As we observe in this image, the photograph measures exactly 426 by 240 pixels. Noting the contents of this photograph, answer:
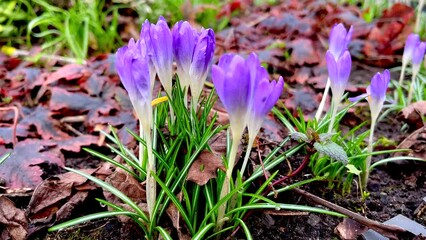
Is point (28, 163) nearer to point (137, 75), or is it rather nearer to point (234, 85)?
point (137, 75)

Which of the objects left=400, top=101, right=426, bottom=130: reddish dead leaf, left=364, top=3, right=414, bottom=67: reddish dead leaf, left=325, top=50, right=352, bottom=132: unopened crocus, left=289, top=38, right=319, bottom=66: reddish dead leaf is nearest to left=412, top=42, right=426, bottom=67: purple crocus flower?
left=400, top=101, right=426, bottom=130: reddish dead leaf

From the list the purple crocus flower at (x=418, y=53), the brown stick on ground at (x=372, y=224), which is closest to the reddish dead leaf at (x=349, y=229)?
the brown stick on ground at (x=372, y=224)

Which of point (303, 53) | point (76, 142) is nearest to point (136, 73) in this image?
point (76, 142)

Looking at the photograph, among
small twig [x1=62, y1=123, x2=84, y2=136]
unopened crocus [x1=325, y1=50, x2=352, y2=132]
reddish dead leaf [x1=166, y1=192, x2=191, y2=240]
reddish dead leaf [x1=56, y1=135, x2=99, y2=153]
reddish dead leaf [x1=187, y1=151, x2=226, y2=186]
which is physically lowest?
small twig [x1=62, y1=123, x2=84, y2=136]

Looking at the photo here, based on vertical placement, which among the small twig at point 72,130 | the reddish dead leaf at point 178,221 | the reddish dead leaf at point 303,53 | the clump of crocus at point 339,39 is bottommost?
the small twig at point 72,130

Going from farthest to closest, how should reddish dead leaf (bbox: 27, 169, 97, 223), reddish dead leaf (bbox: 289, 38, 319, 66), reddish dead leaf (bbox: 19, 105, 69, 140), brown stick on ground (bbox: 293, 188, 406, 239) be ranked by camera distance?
reddish dead leaf (bbox: 289, 38, 319, 66), reddish dead leaf (bbox: 19, 105, 69, 140), reddish dead leaf (bbox: 27, 169, 97, 223), brown stick on ground (bbox: 293, 188, 406, 239)

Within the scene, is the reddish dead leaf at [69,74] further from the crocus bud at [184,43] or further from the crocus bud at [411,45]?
the crocus bud at [411,45]

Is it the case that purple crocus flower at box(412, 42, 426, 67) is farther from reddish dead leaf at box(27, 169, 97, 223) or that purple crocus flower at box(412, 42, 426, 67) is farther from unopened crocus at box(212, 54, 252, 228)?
reddish dead leaf at box(27, 169, 97, 223)
